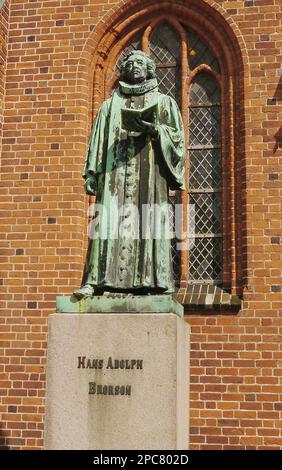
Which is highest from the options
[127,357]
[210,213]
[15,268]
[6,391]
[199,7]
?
[199,7]

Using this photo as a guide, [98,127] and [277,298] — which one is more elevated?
[98,127]

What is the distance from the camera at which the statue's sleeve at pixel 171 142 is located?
5.01m

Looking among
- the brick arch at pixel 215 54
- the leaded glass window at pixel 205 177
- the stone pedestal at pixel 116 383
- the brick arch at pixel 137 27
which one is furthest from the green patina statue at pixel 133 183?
the brick arch at pixel 137 27

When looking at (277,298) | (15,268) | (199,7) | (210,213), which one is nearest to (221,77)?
(199,7)

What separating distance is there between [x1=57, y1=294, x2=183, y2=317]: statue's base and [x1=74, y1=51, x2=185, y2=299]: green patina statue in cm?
8

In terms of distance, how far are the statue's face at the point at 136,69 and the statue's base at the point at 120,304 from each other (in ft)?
5.80

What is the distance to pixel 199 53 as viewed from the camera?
28.3 feet

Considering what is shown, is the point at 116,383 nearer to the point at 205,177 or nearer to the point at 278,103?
the point at 205,177

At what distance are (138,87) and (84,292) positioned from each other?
5.61 ft

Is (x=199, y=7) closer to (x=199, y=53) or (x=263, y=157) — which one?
(x=199, y=53)

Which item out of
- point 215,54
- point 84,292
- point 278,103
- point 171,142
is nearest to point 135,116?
point 171,142

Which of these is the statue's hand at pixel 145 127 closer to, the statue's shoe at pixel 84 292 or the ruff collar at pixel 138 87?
the ruff collar at pixel 138 87

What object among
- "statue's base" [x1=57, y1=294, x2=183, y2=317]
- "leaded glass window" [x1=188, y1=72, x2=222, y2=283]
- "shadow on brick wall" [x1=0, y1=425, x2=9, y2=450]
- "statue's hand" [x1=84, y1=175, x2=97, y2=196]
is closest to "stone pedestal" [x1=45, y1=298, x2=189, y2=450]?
"statue's base" [x1=57, y1=294, x2=183, y2=317]

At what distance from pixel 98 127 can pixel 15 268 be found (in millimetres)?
3150
